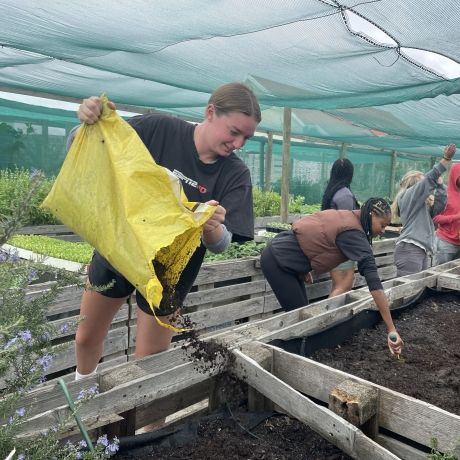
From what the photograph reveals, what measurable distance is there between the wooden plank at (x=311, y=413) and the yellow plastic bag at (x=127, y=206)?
1.73 ft

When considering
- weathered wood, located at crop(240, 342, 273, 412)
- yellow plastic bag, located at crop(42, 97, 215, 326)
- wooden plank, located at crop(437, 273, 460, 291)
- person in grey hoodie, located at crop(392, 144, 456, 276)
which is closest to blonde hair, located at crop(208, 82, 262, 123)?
yellow plastic bag, located at crop(42, 97, 215, 326)

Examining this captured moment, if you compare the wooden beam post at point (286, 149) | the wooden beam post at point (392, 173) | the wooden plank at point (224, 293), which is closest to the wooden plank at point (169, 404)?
the wooden plank at point (224, 293)

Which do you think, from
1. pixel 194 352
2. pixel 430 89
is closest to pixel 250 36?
pixel 430 89

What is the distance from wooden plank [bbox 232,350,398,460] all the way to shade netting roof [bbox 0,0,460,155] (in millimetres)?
2594

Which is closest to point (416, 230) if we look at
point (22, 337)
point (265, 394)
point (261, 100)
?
point (261, 100)

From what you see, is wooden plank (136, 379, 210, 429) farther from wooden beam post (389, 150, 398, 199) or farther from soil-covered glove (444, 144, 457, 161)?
wooden beam post (389, 150, 398, 199)

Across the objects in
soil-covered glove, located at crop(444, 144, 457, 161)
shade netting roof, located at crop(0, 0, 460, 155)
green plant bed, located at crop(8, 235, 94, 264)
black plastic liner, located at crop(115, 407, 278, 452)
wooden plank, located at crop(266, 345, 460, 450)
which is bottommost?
black plastic liner, located at crop(115, 407, 278, 452)

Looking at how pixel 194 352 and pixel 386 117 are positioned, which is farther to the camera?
pixel 386 117

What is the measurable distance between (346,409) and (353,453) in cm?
17

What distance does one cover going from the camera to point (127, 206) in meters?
1.66

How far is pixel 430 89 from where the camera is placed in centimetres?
521

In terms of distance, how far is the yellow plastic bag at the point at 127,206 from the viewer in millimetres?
1575

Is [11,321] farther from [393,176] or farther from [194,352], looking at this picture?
[393,176]

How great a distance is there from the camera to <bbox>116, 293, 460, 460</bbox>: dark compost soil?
5.75ft
